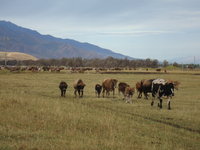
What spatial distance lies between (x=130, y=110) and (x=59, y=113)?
6.37 meters

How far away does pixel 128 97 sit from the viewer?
26.1 meters

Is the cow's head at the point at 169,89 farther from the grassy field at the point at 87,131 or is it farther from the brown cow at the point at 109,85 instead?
the brown cow at the point at 109,85

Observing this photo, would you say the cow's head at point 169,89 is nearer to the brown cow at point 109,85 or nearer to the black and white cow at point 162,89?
the black and white cow at point 162,89

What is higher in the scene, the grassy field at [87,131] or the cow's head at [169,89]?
the cow's head at [169,89]

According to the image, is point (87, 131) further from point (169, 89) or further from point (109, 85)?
point (109, 85)

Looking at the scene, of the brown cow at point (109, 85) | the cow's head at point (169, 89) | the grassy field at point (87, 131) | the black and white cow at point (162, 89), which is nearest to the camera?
the grassy field at point (87, 131)

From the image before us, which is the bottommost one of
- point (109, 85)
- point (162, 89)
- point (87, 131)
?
point (87, 131)

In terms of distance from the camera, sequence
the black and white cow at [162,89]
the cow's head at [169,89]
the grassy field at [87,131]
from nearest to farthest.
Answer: the grassy field at [87,131] → the cow's head at [169,89] → the black and white cow at [162,89]

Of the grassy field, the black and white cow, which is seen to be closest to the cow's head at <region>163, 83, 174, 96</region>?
the black and white cow

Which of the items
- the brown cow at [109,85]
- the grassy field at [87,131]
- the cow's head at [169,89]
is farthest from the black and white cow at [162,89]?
the brown cow at [109,85]

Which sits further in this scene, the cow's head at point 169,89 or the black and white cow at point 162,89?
the black and white cow at point 162,89

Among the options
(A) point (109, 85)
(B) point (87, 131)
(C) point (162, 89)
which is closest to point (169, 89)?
(C) point (162, 89)

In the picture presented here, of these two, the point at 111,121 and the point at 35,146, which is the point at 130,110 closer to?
the point at 111,121

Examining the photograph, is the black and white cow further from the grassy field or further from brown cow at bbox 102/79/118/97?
brown cow at bbox 102/79/118/97
